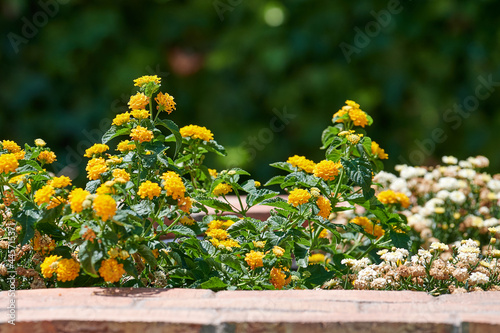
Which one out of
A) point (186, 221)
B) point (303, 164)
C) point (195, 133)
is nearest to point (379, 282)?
point (303, 164)

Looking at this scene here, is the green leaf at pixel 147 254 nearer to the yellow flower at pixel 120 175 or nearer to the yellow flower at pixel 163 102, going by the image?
the yellow flower at pixel 120 175

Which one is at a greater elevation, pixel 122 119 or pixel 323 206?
pixel 122 119

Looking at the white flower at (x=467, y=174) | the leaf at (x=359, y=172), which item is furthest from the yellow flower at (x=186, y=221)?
the white flower at (x=467, y=174)

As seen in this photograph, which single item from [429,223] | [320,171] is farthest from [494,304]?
[429,223]

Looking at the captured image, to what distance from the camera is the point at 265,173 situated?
3.37 metres

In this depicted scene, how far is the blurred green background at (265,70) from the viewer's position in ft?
11.0

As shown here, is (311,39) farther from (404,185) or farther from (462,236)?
(462,236)

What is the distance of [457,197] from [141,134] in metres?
1.29

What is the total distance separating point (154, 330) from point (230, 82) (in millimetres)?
2496

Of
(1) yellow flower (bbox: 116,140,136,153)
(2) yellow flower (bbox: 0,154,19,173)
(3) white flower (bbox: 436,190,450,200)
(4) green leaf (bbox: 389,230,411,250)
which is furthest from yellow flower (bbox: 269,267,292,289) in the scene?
(3) white flower (bbox: 436,190,450,200)

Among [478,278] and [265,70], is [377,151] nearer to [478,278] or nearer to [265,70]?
[478,278]

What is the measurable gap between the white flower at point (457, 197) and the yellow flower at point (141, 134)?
1252 mm

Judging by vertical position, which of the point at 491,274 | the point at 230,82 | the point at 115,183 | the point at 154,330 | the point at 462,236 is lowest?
the point at 154,330

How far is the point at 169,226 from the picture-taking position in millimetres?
1430
